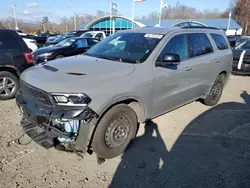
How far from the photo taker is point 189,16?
7688 cm

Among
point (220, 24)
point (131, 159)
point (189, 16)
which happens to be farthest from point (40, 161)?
point (189, 16)

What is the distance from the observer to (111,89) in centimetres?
277

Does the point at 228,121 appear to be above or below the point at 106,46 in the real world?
below

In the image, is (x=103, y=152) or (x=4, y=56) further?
(x=4, y=56)

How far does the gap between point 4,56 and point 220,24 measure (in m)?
58.6

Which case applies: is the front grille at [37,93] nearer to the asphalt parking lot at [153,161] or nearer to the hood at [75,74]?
the hood at [75,74]

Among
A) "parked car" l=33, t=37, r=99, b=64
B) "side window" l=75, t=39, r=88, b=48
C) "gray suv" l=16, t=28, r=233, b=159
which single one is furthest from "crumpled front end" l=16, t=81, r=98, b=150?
"side window" l=75, t=39, r=88, b=48

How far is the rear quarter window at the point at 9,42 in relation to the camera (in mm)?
5137

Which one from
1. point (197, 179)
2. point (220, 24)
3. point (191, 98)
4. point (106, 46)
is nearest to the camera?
point (197, 179)

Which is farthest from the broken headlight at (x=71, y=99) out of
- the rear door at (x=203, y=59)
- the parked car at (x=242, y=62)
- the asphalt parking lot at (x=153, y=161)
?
the parked car at (x=242, y=62)

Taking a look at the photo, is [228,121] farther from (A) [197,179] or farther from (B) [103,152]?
(B) [103,152]

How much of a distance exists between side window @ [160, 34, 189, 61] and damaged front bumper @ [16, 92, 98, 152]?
175 centimetres

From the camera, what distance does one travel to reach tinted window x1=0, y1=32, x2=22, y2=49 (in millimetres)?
5139

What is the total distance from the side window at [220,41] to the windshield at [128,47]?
81.3 inches
